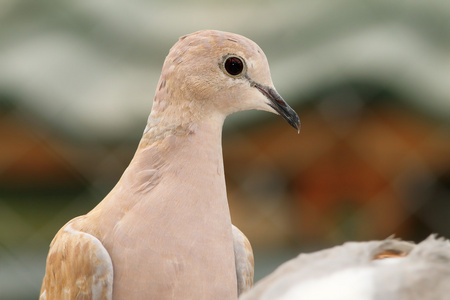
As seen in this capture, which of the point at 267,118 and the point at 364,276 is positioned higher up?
the point at 267,118

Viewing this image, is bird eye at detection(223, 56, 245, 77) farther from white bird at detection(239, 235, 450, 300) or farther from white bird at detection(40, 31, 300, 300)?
white bird at detection(239, 235, 450, 300)

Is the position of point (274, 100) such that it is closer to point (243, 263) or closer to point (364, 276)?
point (243, 263)

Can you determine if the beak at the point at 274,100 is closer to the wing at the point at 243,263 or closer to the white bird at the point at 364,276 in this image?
the wing at the point at 243,263

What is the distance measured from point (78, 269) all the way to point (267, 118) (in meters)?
0.54

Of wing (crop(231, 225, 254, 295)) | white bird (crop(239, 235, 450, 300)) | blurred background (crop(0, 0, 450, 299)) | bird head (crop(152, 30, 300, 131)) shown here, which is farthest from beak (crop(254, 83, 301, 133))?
blurred background (crop(0, 0, 450, 299))

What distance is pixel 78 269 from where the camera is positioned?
0.50 metres

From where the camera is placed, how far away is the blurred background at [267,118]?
98 centimetres

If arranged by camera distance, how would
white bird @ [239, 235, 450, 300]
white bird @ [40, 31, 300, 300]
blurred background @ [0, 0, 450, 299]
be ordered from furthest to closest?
blurred background @ [0, 0, 450, 299] → white bird @ [40, 31, 300, 300] → white bird @ [239, 235, 450, 300]

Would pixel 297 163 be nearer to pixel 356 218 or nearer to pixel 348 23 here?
pixel 356 218

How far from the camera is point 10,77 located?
986 mm

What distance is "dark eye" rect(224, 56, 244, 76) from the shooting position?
50 centimetres

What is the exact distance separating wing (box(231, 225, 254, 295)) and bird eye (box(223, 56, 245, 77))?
0.16m

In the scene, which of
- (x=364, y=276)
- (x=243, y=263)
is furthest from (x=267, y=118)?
(x=364, y=276)

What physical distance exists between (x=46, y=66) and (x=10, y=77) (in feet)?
0.20
